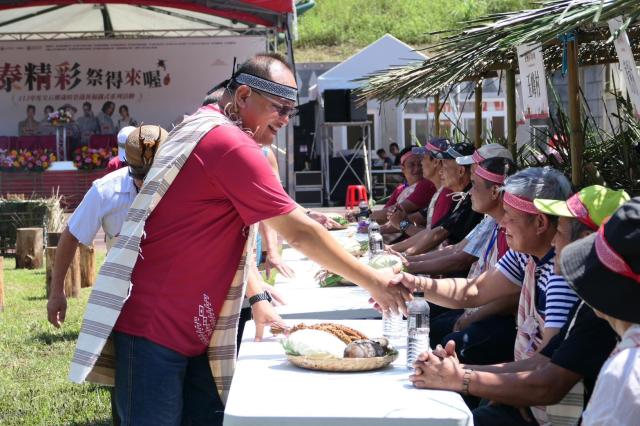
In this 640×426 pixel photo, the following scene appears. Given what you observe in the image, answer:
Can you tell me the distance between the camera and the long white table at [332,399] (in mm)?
2396

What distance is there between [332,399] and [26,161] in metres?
18.9

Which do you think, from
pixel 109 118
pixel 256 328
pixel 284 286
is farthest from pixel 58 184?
pixel 256 328

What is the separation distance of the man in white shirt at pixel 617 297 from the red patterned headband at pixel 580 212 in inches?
27.0

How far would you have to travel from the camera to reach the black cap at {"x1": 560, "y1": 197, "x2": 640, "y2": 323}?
2.09 metres

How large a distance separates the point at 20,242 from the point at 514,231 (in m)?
10.4

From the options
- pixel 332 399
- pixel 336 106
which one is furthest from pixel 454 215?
pixel 336 106

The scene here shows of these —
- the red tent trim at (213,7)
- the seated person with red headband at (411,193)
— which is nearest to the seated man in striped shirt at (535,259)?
the seated person with red headband at (411,193)

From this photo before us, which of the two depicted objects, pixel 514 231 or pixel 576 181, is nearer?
pixel 514 231

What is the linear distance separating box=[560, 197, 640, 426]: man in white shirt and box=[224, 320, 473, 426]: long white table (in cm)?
45

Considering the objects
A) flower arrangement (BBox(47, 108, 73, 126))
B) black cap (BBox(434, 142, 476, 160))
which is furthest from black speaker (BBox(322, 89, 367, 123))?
black cap (BBox(434, 142, 476, 160))

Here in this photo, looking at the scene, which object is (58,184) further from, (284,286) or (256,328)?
(256,328)

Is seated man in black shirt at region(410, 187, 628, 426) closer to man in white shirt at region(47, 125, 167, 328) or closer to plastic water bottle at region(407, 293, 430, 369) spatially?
plastic water bottle at region(407, 293, 430, 369)

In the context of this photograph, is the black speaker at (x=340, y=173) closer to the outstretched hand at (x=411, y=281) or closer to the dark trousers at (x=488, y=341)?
the dark trousers at (x=488, y=341)

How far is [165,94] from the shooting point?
22.0 metres
